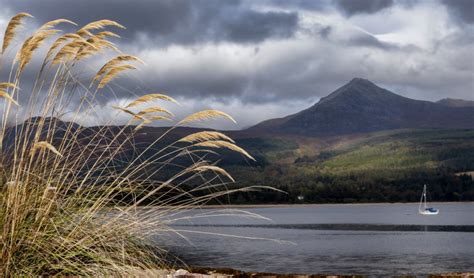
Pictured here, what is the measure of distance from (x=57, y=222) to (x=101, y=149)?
4.27 ft

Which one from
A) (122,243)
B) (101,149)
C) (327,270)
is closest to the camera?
(122,243)

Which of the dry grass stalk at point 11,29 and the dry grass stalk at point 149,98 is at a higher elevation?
the dry grass stalk at point 11,29

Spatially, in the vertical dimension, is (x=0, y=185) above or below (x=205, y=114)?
below

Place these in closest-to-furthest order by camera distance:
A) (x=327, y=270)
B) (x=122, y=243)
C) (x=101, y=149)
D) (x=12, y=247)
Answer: (x=12, y=247) < (x=122, y=243) < (x=101, y=149) < (x=327, y=270)

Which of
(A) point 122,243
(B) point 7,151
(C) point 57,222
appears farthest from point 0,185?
(A) point 122,243

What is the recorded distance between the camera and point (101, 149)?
28.9 ft

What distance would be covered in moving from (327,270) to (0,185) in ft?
129

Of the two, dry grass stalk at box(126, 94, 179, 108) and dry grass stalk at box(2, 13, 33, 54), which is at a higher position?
dry grass stalk at box(2, 13, 33, 54)

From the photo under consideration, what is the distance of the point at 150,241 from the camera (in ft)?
28.6

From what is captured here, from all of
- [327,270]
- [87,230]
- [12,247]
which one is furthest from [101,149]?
[327,270]

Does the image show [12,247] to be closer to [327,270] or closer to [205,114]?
[205,114]

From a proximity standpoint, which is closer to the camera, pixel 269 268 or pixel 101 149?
pixel 101 149

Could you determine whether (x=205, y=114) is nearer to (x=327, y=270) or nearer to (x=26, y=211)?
(x=26, y=211)

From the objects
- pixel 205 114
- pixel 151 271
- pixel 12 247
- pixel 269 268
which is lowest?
pixel 269 268
